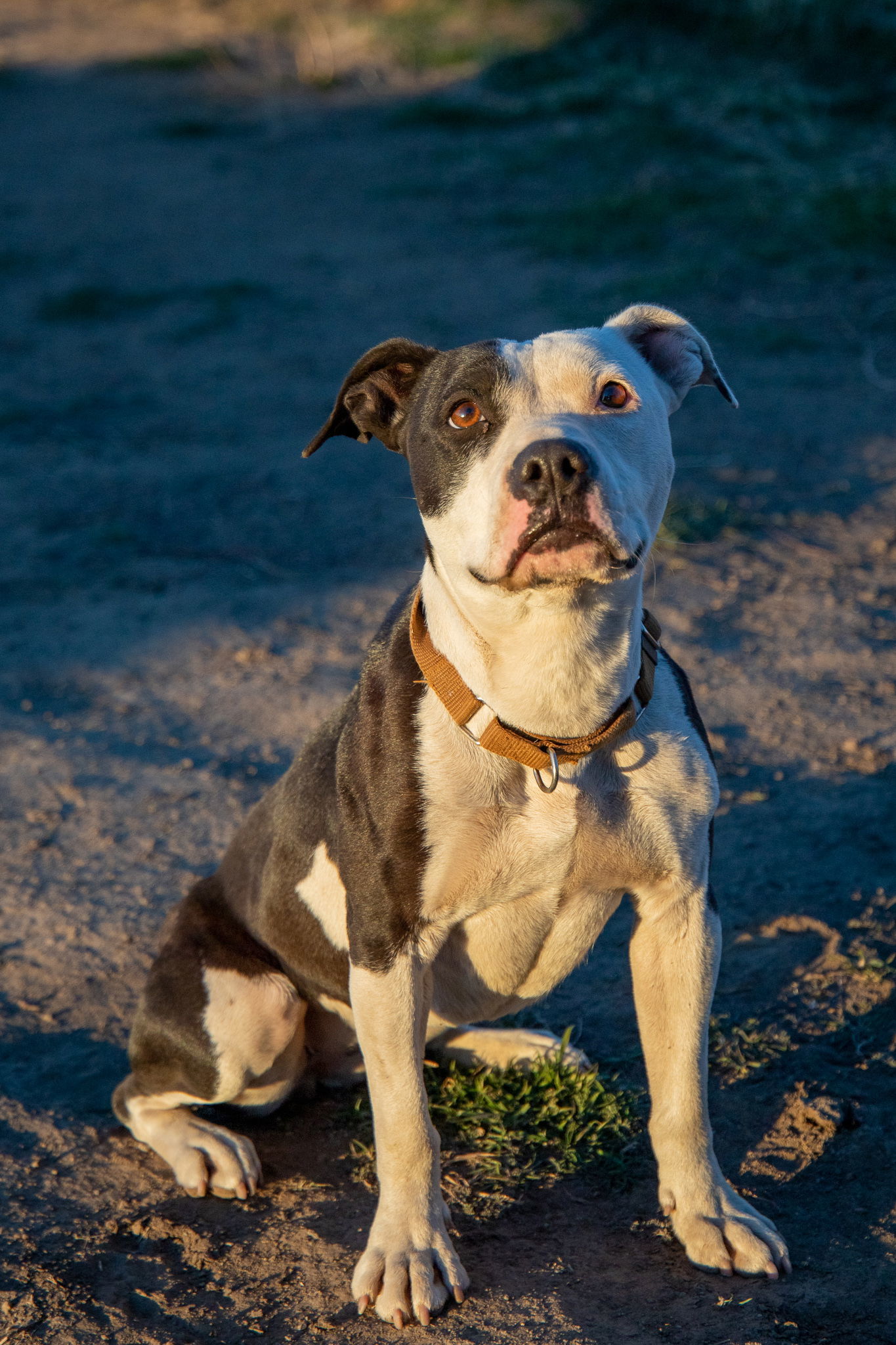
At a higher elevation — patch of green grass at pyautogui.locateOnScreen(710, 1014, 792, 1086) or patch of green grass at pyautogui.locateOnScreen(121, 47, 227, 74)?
patch of green grass at pyautogui.locateOnScreen(121, 47, 227, 74)

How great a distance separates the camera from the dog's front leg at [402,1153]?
2.60 m

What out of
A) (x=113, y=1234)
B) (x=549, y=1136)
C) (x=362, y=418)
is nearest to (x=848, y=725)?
(x=549, y=1136)

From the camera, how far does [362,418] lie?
9.47ft

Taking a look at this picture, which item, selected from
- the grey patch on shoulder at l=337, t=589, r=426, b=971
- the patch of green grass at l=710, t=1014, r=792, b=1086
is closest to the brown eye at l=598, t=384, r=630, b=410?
the grey patch on shoulder at l=337, t=589, r=426, b=971

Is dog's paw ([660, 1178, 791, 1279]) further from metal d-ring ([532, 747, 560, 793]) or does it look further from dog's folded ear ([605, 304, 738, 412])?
dog's folded ear ([605, 304, 738, 412])

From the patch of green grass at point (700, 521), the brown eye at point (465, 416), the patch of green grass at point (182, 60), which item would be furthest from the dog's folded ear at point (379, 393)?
the patch of green grass at point (182, 60)

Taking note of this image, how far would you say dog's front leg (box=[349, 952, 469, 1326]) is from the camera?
8.54 feet

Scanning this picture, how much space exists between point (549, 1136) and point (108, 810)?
1964mm

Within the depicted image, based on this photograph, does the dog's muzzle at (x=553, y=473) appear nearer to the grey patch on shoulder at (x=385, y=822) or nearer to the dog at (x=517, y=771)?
the dog at (x=517, y=771)

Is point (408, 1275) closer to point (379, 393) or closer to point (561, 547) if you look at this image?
point (561, 547)

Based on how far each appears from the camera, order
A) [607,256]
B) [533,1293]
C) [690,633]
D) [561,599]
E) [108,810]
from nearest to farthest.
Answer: [561,599], [533,1293], [108,810], [690,633], [607,256]

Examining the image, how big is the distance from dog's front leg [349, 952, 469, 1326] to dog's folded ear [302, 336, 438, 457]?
44.0 inches

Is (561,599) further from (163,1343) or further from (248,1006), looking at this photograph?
(163,1343)

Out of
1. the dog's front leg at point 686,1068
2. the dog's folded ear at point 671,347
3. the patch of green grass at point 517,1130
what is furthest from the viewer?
the patch of green grass at point 517,1130
